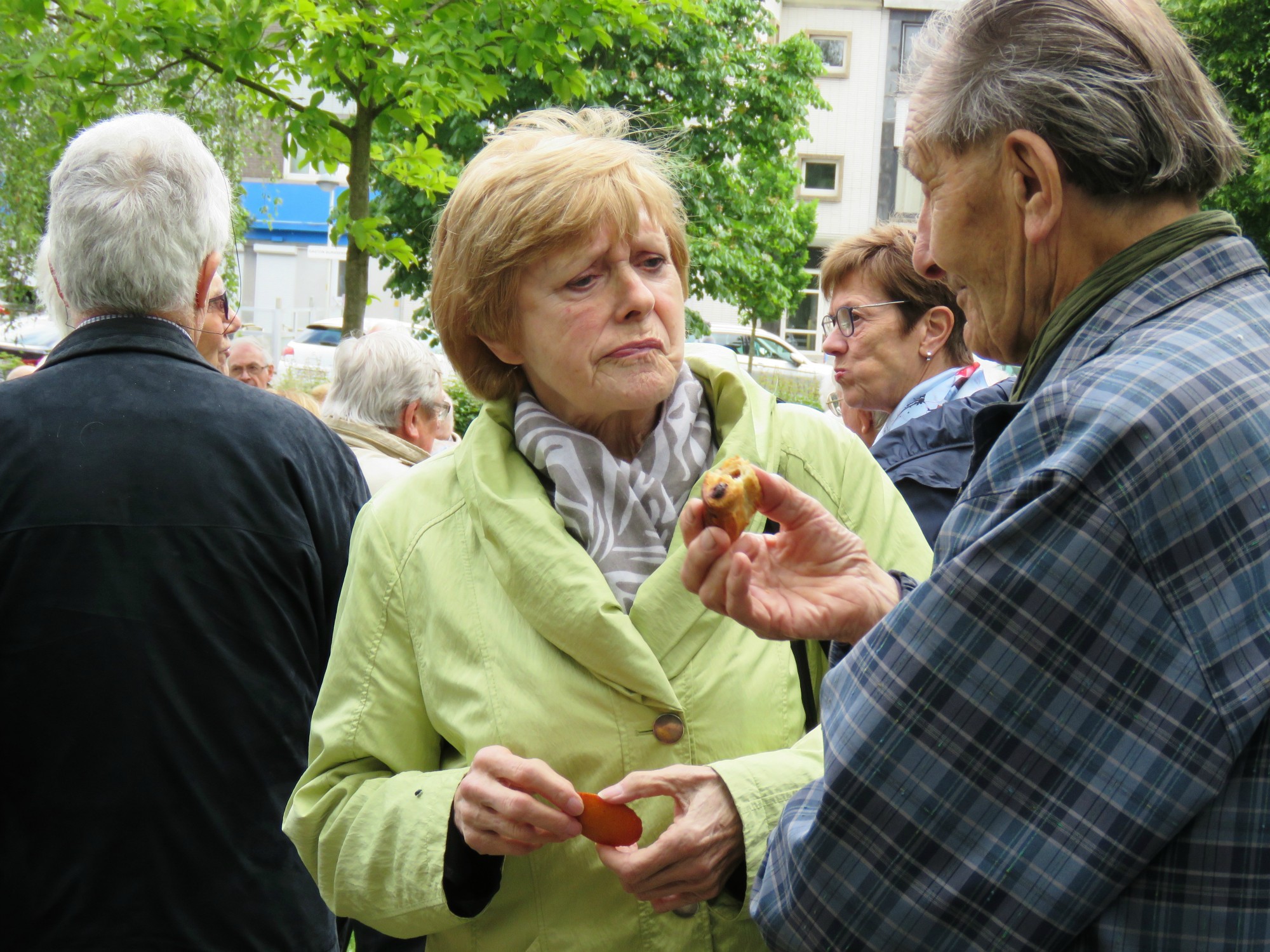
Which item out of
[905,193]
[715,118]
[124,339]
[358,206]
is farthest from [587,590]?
[905,193]

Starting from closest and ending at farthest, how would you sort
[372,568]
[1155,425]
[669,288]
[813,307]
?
1. [1155,425]
2. [372,568]
3. [669,288]
4. [813,307]

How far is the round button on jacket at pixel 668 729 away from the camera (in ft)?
5.92

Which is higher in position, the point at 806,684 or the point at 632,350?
the point at 632,350

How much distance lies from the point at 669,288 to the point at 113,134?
4.01ft

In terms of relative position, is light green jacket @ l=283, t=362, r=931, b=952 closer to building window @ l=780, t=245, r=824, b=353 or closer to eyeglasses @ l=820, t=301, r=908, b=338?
eyeglasses @ l=820, t=301, r=908, b=338

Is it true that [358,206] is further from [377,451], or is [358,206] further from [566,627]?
[566,627]

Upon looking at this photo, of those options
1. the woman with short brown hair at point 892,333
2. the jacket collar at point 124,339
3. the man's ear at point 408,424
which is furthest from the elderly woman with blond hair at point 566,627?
the man's ear at point 408,424

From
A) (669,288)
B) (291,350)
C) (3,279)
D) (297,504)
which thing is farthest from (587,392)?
(291,350)

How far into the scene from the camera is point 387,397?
4.45m

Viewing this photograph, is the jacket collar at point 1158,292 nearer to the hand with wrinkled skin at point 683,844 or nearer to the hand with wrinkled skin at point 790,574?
the hand with wrinkled skin at point 790,574

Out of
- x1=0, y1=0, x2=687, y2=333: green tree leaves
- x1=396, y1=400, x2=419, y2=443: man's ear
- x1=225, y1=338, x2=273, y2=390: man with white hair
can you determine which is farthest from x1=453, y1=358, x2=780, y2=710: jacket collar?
x1=225, y1=338, x2=273, y2=390: man with white hair

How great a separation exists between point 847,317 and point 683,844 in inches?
93.8

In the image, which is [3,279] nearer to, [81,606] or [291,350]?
[291,350]

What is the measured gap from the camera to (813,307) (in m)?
31.9
